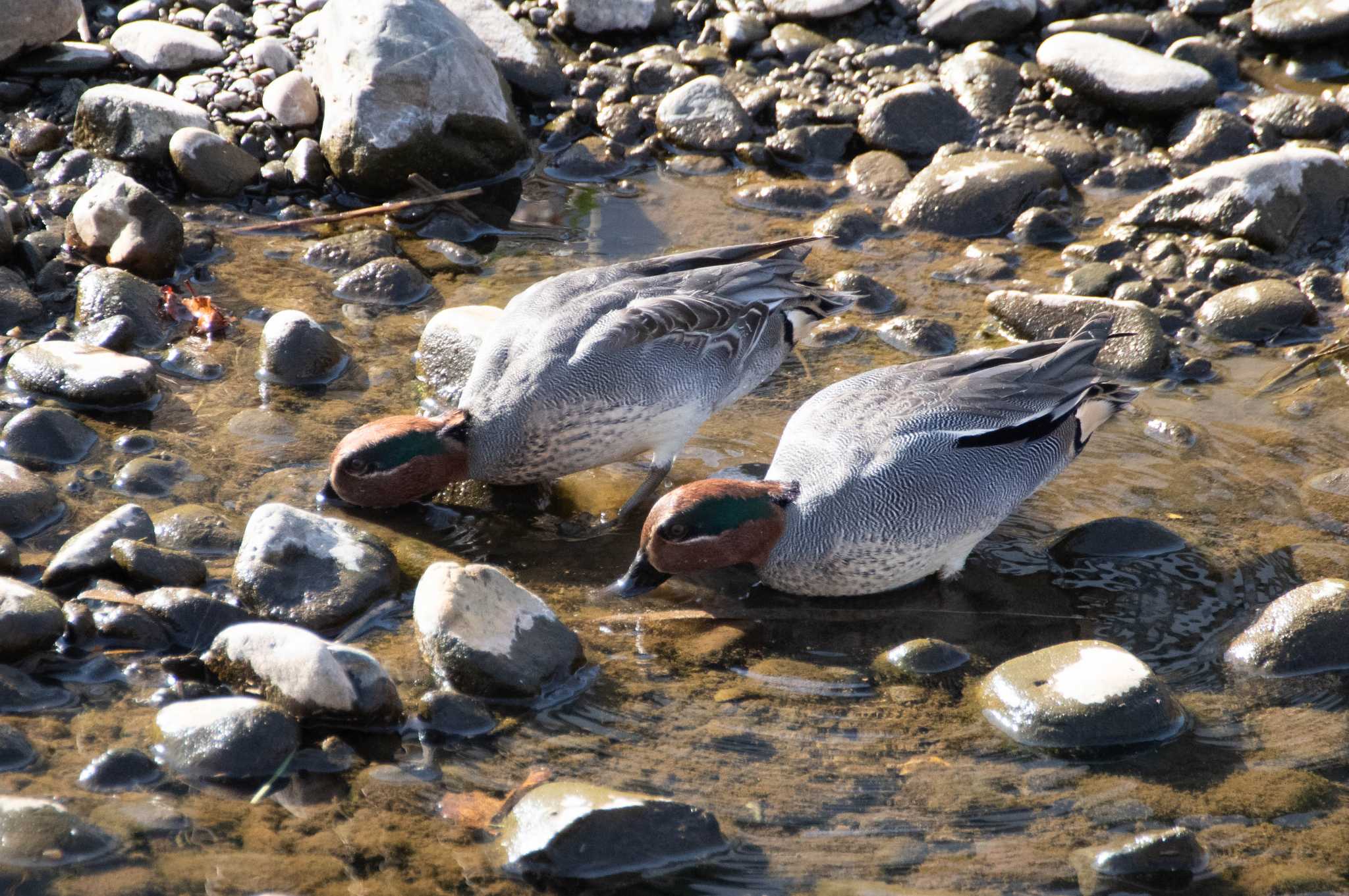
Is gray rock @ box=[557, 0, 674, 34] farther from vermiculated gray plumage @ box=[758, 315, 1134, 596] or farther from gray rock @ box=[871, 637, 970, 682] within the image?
gray rock @ box=[871, 637, 970, 682]

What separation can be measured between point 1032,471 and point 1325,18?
187 inches

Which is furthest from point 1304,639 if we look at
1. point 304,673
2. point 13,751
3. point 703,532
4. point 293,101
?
point 293,101

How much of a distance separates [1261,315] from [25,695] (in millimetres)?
5517

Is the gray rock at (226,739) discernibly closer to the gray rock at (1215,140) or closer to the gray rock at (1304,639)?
the gray rock at (1304,639)

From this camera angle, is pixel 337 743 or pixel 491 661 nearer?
pixel 337 743

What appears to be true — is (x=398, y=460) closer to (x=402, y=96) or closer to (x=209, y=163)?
(x=402, y=96)

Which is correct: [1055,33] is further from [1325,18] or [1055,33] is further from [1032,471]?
[1032,471]

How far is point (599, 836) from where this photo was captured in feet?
11.4

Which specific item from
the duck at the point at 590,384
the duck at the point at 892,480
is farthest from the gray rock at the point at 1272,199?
the duck at the point at 590,384

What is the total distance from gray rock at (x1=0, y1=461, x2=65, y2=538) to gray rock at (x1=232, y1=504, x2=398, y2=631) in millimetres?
853

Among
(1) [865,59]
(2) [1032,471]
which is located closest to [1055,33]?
(1) [865,59]

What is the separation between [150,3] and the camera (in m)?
9.02

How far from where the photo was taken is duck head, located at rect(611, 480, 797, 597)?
15.7 ft

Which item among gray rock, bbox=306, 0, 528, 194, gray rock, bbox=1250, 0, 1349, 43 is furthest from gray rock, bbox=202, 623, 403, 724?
gray rock, bbox=1250, 0, 1349, 43
